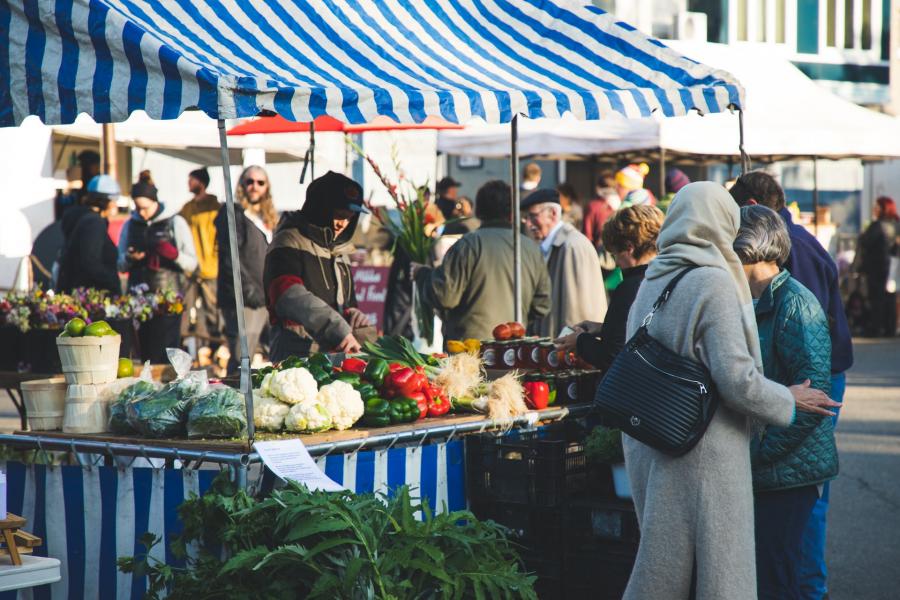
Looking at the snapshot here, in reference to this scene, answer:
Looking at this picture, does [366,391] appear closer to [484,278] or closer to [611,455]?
[611,455]

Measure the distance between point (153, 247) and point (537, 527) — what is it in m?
7.30

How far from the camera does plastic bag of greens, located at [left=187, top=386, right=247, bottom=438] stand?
16.0 ft

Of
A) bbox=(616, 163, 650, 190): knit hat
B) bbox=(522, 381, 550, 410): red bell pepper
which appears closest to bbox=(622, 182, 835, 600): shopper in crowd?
bbox=(522, 381, 550, 410): red bell pepper

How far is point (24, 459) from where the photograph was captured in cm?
→ 562

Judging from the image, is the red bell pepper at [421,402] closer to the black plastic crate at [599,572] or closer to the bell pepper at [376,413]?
the bell pepper at [376,413]

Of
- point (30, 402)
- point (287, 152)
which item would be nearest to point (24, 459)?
point (30, 402)

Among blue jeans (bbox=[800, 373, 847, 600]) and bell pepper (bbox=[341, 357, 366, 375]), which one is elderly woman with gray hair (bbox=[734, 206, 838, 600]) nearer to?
blue jeans (bbox=[800, 373, 847, 600])

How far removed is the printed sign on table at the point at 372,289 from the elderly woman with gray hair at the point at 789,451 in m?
8.89

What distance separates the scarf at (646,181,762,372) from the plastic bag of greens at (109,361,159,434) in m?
2.20

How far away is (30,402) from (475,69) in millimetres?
2566

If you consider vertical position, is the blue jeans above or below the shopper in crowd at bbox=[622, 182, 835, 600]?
below

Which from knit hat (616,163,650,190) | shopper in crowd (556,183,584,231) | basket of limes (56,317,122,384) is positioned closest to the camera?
basket of limes (56,317,122,384)

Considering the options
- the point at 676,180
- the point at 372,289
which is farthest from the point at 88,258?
the point at 676,180

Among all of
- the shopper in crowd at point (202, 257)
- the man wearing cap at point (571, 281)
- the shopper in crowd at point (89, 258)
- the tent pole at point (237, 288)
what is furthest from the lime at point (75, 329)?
the shopper in crowd at point (202, 257)
